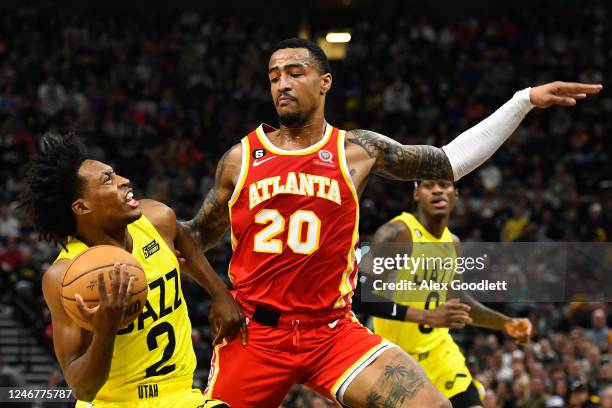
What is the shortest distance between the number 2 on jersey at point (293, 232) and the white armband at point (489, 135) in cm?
87

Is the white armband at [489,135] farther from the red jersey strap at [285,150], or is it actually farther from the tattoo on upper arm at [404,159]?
the red jersey strap at [285,150]

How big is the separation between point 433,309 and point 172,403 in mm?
2942

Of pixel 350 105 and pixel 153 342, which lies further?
pixel 350 105

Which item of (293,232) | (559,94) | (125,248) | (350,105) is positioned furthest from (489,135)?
(350,105)

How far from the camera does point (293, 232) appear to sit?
516cm

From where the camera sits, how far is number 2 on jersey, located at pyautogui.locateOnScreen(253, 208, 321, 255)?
514cm

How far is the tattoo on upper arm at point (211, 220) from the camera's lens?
217 inches

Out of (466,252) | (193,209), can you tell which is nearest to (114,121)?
(193,209)

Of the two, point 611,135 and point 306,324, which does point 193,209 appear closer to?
point 611,135

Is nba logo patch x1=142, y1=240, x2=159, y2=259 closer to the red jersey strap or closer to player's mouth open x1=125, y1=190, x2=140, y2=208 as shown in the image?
player's mouth open x1=125, y1=190, x2=140, y2=208

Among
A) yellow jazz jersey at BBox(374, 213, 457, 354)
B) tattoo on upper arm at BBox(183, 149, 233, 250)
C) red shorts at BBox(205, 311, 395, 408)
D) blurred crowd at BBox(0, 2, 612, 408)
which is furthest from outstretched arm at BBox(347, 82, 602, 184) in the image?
blurred crowd at BBox(0, 2, 612, 408)

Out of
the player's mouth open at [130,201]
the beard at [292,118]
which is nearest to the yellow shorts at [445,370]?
the beard at [292,118]

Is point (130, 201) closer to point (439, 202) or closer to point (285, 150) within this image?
point (285, 150)

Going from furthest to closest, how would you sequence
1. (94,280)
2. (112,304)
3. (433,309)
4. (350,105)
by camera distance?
1. (350,105)
2. (433,309)
3. (94,280)
4. (112,304)
